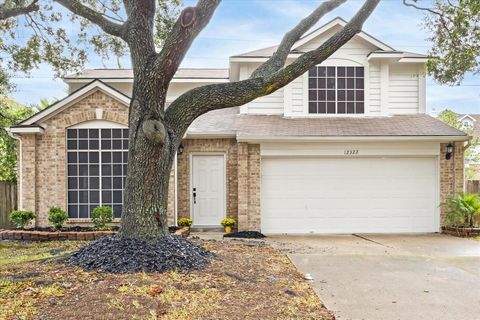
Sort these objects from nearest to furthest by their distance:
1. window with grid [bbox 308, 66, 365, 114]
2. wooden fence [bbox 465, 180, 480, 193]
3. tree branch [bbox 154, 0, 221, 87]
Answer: tree branch [bbox 154, 0, 221, 87] → window with grid [bbox 308, 66, 365, 114] → wooden fence [bbox 465, 180, 480, 193]

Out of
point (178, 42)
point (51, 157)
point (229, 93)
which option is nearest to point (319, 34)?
point (229, 93)

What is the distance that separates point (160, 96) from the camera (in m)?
6.87

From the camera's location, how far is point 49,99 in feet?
82.1

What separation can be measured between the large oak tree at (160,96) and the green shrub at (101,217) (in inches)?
172

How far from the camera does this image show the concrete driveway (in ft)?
16.6

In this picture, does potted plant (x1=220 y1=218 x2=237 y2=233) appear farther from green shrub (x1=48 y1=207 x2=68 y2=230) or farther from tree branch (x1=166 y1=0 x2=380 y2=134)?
tree branch (x1=166 y1=0 x2=380 y2=134)

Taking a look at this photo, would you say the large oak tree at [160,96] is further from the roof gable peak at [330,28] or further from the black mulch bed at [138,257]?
the roof gable peak at [330,28]

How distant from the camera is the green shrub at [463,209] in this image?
1153 cm

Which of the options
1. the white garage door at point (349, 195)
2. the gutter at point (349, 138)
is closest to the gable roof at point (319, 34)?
the gutter at point (349, 138)

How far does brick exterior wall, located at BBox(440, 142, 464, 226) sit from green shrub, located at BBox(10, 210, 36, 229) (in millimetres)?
11111

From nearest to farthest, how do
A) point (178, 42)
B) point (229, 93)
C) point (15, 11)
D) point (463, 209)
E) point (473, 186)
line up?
point (178, 42) → point (229, 93) → point (15, 11) → point (463, 209) → point (473, 186)

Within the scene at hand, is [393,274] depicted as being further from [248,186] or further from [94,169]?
[94,169]

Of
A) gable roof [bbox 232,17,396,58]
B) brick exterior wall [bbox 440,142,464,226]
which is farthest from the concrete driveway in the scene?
gable roof [bbox 232,17,396,58]

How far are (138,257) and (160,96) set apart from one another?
8.21ft
